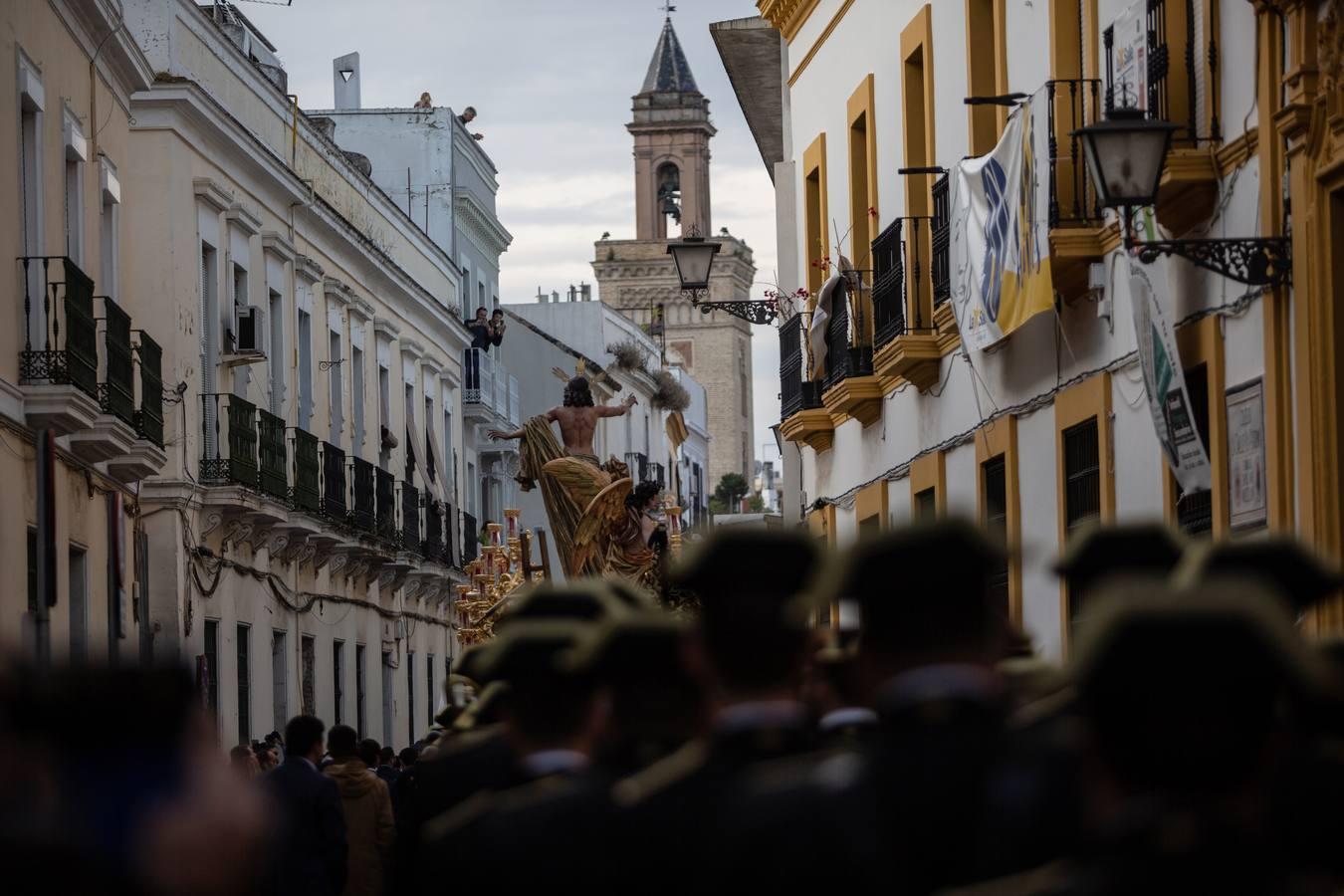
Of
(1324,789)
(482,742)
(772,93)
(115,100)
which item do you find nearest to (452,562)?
(772,93)

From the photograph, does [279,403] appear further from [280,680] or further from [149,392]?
[149,392]

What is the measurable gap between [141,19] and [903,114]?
367 inches

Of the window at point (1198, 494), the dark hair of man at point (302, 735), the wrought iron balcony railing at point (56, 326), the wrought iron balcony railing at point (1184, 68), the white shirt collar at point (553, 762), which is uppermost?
the wrought iron balcony railing at point (1184, 68)

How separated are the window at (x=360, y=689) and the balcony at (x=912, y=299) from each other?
55.8ft

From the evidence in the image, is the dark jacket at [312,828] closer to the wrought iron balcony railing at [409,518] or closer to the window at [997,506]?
the window at [997,506]

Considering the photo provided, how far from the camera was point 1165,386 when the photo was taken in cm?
1238

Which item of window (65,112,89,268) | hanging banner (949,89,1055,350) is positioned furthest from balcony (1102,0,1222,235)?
window (65,112,89,268)

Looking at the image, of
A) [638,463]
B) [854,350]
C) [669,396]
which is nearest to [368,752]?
[854,350]

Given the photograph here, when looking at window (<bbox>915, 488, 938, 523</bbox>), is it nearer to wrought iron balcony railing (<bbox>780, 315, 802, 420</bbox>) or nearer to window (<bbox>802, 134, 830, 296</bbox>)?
wrought iron balcony railing (<bbox>780, 315, 802, 420</bbox>)

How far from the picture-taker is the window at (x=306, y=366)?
30938 mm

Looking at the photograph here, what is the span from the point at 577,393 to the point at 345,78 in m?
25.8

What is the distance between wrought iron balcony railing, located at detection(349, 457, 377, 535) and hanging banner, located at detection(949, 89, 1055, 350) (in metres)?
16.5

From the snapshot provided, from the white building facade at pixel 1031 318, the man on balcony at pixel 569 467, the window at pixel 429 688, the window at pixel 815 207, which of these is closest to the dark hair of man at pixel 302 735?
the white building facade at pixel 1031 318

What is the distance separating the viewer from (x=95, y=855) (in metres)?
3.37
